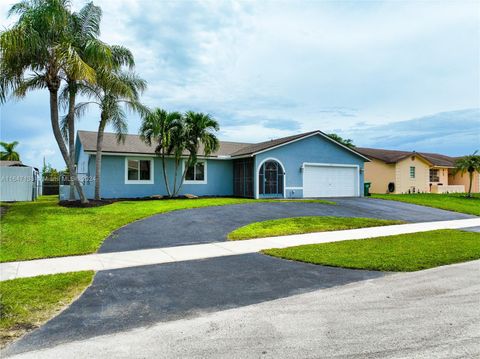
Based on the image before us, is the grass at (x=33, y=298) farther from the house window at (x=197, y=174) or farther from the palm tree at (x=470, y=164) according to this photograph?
the palm tree at (x=470, y=164)

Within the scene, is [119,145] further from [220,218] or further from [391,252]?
[391,252]

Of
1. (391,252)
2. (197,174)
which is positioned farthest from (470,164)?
(391,252)

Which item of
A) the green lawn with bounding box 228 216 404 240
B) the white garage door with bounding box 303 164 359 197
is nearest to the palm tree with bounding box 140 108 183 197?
the white garage door with bounding box 303 164 359 197

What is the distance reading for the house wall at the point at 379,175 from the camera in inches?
1282

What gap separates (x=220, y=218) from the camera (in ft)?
46.1

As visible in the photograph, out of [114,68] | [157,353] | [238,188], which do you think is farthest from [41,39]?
[157,353]

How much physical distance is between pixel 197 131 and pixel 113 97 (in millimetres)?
5272

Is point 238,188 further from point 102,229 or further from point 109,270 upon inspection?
point 109,270

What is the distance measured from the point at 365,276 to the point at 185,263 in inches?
148

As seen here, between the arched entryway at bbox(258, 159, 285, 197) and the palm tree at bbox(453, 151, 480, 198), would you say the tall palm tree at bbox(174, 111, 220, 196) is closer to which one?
the arched entryway at bbox(258, 159, 285, 197)

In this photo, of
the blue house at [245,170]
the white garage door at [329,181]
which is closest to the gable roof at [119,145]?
the blue house at [245,170]

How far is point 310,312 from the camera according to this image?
16.1ft

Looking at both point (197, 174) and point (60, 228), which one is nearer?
point (60, 228)

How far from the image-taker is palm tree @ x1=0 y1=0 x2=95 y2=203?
14461 mm
